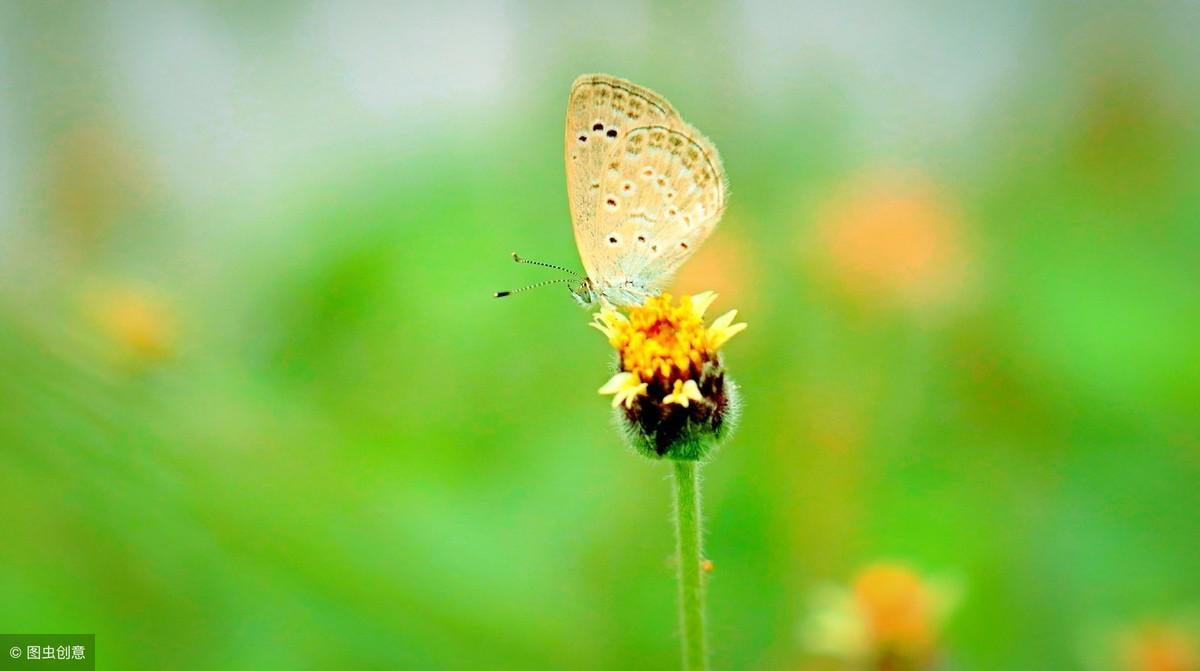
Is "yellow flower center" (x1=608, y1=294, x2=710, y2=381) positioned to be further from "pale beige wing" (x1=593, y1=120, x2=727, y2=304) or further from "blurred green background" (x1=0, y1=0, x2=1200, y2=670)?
"blurred green background" (x1=0, y1=0, x2=1200, y2=670)

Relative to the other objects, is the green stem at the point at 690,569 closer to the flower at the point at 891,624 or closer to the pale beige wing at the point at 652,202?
the flower at the point at 891,624

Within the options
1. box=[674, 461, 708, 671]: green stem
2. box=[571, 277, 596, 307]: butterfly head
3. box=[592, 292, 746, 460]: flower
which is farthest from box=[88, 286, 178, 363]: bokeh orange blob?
box=[674, 461, 708, 671]: green stem

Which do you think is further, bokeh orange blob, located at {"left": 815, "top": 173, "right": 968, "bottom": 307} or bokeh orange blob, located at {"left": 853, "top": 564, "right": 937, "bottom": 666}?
bokeh orange blob, located at {"left": 815, "top": 173, "right": 968, "bottom": 307}

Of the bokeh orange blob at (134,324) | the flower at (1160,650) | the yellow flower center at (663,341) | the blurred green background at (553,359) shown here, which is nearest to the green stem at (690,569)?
the yellow flower center at (663,341)

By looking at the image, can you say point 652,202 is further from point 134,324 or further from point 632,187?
point 134,324

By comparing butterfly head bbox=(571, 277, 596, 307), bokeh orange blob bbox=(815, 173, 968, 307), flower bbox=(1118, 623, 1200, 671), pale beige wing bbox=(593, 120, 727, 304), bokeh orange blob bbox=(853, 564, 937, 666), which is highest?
bokeh orange blob bbox=(815, 173, 968, 307)

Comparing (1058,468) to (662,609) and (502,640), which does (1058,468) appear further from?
(502,640)

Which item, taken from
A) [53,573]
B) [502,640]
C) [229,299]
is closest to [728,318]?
[502,640]
